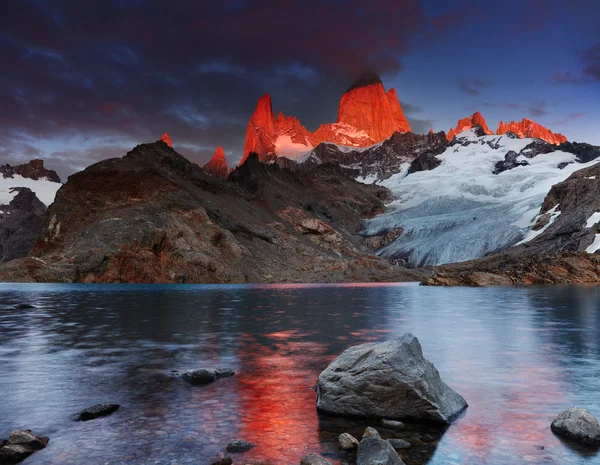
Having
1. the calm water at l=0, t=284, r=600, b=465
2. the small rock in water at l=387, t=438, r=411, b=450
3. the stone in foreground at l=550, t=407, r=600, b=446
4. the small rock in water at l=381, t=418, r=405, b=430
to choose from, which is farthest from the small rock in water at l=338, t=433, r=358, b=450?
the stone in foreground at l=550, t=407, r=600, b=446

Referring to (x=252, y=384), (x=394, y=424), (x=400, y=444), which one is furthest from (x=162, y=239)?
(x=400, y=444)

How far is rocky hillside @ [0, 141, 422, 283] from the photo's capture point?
458 ft

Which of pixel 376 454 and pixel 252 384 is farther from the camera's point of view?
pixel 252 384

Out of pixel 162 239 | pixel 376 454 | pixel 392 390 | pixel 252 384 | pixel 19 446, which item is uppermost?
pixel 162 239

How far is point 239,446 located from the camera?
11.2 meters

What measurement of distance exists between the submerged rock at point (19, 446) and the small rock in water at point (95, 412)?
163cm

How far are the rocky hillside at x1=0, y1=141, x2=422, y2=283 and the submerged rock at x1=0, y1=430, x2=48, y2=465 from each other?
134328 millimetres

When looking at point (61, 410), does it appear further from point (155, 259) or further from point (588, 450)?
point (155, 259)

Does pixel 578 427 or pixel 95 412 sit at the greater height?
pixel 578 427

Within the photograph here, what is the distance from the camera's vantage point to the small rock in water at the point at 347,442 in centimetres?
1126

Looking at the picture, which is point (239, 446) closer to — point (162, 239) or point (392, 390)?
point (392, 390)

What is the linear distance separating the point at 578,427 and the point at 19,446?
12861mm

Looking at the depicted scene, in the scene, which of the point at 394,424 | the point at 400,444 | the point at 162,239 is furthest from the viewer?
the point at 162,239

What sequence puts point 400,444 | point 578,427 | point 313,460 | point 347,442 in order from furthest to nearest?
point 578,427 < point 400,444 < point 347,442 < point 313,460
